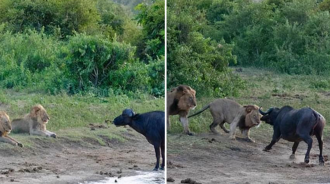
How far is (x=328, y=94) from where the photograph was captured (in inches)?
309

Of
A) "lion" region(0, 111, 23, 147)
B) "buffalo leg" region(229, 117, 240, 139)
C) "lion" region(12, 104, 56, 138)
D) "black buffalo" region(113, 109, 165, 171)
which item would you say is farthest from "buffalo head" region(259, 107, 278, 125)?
"lion" region(0, 111, 23, 147)

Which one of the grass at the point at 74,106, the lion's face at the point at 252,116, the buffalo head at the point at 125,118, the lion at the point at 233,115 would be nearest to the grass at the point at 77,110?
the grass at the point at 74,106

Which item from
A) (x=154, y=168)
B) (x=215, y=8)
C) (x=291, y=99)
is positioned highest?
(x=215, y=8)

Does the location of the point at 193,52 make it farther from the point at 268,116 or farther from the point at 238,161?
the point at 238,161

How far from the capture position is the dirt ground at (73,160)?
23.5 ft

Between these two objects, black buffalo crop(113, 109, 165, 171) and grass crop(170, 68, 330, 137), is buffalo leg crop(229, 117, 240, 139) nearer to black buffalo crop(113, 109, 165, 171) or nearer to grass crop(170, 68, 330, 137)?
grass crop(170, 68, 330, 137)

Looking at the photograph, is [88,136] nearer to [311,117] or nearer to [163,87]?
[163,87]

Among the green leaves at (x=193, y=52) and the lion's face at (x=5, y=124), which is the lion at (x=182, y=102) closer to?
the green leaves at (x=193, y=52)

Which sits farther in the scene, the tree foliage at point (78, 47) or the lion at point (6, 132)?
the tree foliage at point (78, 47)

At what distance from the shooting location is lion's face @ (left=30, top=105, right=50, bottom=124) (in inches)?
292

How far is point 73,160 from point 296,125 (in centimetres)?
179

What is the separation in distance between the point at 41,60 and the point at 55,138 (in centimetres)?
65

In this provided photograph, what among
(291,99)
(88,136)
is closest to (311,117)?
(291,99)

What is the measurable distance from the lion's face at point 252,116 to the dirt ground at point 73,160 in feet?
2.82
